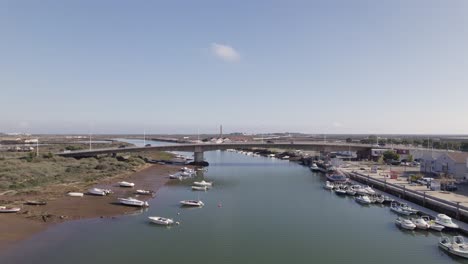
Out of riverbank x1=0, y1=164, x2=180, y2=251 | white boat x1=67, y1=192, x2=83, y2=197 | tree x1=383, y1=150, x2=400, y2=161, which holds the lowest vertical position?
riverbank x1=0, y1=164, x2=180, y2=251

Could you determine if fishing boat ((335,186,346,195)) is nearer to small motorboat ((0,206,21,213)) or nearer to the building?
the building

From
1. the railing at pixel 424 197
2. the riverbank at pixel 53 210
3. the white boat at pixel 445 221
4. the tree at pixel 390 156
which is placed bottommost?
the riverbank at pixel 53 210

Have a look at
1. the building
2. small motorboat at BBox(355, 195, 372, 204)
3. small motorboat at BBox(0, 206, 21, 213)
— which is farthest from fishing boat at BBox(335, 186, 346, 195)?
small motorboat at BBox(0, 206, 21, 213)

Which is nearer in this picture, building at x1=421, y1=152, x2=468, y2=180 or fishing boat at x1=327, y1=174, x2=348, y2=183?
building at x1=421, y1=152, x2=468, y2=180

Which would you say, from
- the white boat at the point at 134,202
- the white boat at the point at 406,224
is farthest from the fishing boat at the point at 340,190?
the white boat at the point at 134,202

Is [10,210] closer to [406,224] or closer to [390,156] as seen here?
[406,224]

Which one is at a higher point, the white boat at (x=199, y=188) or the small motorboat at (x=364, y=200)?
the small motorboat at (x=364, y=200)

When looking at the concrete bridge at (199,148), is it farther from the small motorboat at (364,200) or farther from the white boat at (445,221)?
the white boat at (445,221)
